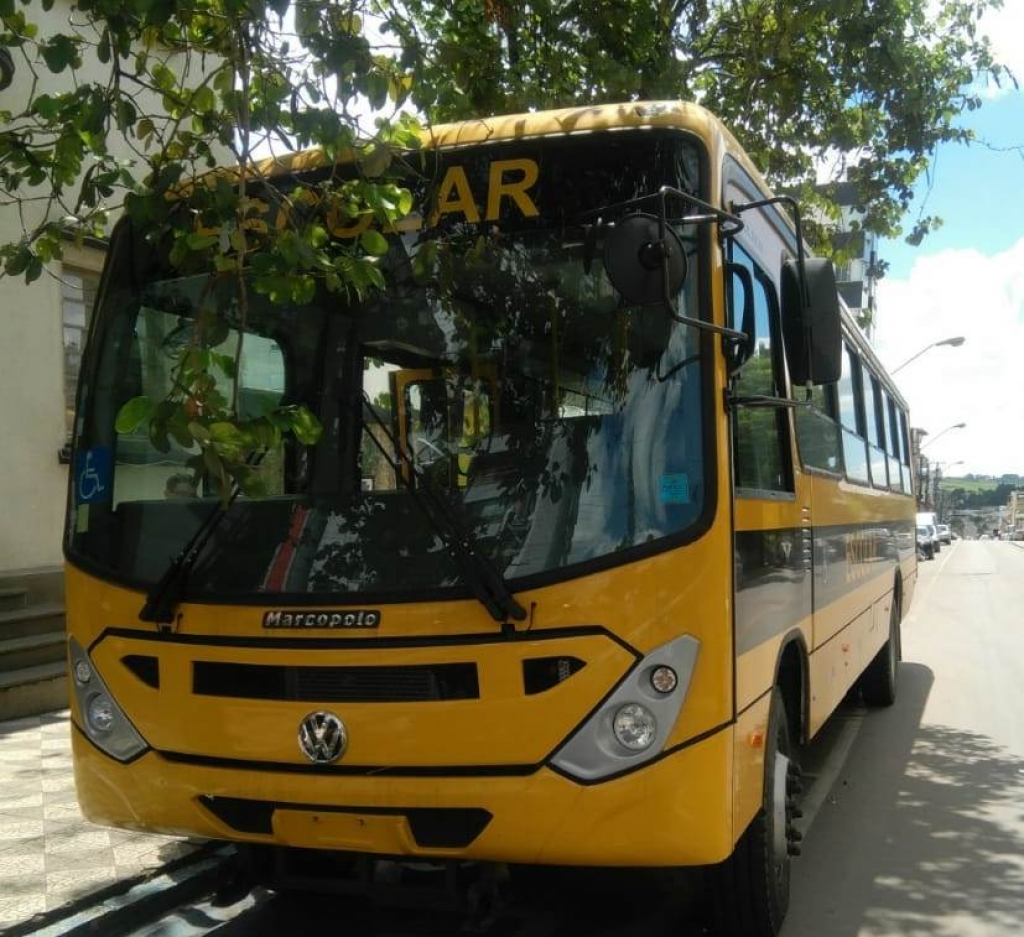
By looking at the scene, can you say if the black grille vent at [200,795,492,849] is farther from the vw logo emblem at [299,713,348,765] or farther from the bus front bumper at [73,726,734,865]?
the vw logo emblem at [299,713,348,765]

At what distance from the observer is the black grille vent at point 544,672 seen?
10.5 ft

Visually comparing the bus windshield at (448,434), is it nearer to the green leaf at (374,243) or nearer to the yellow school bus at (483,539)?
the yellow school bus at (483,539)

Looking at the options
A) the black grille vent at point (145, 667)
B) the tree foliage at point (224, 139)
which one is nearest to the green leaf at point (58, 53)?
the tree foliage at point (224, 139)

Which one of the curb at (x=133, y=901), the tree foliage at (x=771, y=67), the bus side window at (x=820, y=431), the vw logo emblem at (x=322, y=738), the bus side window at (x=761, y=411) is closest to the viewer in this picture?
the vw logo emblem at (x=322, y=738)

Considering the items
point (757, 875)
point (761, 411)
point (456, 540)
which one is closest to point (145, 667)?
point (456, 540)

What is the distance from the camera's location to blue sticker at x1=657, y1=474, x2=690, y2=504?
3.33 m

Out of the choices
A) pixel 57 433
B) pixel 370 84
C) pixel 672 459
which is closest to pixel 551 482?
pixel 672 459

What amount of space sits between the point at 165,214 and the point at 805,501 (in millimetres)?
2899

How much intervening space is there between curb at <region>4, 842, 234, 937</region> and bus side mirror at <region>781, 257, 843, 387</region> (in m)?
2.88

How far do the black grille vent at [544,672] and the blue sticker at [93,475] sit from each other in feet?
5.84

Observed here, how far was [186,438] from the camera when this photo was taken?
2965mm

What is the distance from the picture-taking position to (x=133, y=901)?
14.6 ft

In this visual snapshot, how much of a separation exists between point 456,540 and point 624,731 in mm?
772

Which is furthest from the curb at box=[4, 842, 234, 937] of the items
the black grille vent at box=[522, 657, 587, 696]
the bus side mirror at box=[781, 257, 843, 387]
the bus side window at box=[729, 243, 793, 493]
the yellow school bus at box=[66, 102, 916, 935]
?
the bus side mirror at box=[781, 257, 843, 387]
